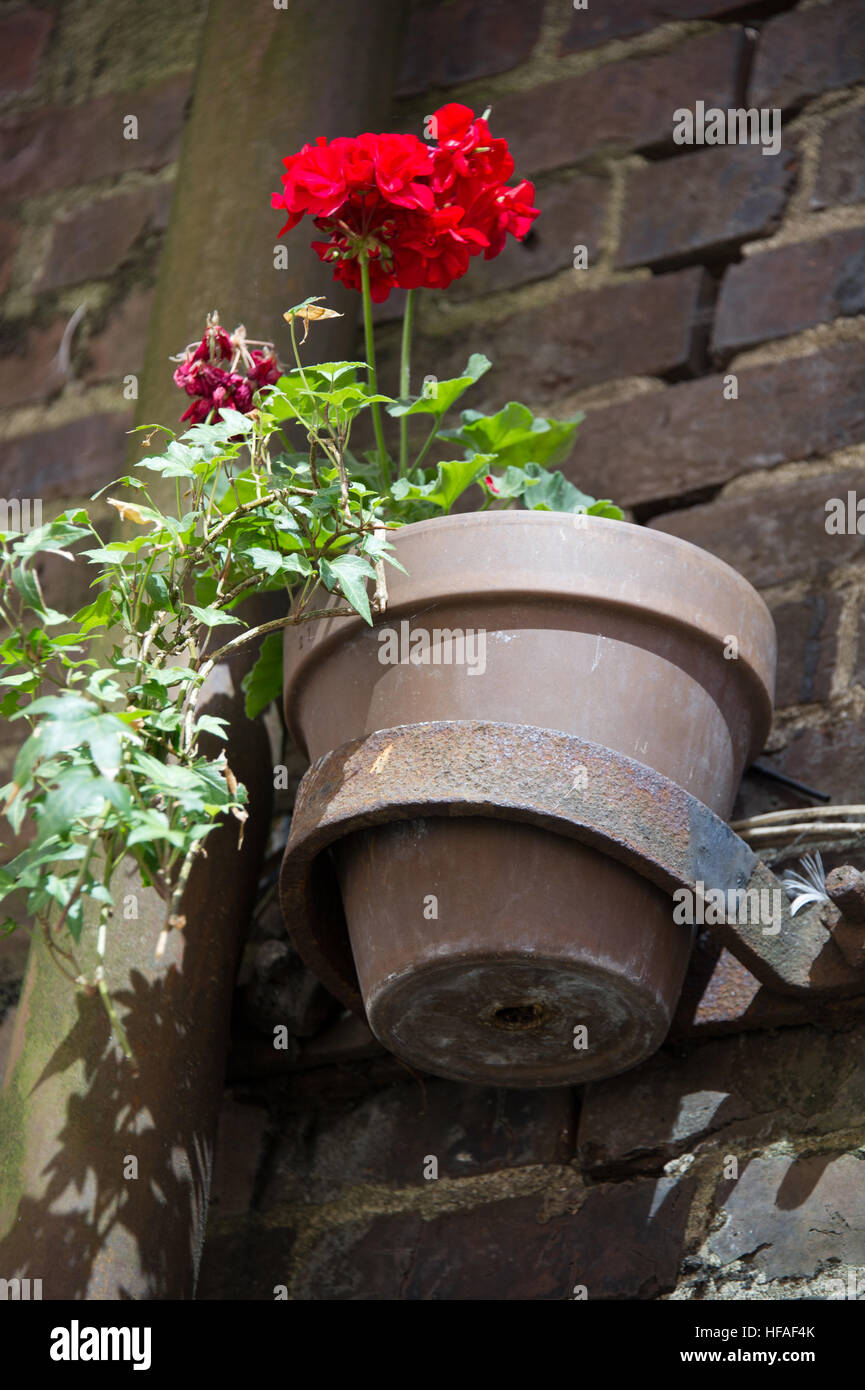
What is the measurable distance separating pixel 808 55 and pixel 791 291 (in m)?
0.32

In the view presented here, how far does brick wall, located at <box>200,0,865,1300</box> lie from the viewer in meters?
1.27

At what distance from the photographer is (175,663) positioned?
1.44 meters

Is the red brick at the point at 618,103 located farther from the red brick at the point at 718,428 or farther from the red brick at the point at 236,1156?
the red brick at the point at 236,1156

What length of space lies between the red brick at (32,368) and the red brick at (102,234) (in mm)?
77

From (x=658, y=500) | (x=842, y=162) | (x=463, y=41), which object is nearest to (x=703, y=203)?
(x=842, y=162)

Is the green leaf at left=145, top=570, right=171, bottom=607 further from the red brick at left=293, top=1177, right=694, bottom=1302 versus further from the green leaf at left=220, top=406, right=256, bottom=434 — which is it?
the red brick at left=293, top=1177, right=694, bottom=1302

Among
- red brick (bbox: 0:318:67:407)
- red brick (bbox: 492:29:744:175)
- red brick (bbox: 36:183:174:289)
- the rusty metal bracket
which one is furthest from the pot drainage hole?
red brick (bbox: 36:183:174:289)

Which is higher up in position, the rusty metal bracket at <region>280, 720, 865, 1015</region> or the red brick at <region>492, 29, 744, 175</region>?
the red brick at <region>492, 29, 744, 175</region>

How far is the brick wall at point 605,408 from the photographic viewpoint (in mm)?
1281

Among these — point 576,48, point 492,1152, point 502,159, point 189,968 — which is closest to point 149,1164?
point 189,968

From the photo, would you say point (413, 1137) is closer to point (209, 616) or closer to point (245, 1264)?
point (245, 1264)

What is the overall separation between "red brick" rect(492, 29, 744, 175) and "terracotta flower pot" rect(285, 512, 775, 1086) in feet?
2.64

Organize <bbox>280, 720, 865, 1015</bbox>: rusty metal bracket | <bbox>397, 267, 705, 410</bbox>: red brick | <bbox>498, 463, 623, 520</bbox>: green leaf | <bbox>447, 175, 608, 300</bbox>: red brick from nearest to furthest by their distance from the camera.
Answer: <bbox>280, 720, 865, 1015</bbox>: rusty metal bracket < <bbox>498, 463, 623, 520</bbox>: green leaf < <bbox>397, 267, 705, 410</bbox>: red brick < <bbox>447, 175, 608, 300</bbox>: red brick
